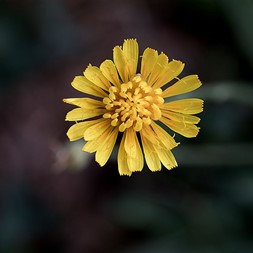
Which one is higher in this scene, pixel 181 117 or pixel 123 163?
pixel 181 117

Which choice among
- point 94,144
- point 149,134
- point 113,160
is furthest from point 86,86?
point 113,160

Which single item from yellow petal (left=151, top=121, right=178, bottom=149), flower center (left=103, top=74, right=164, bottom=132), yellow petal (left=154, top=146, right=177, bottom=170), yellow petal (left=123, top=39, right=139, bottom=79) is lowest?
yellow petal (left=154, top=146, right=177, bottom=170)

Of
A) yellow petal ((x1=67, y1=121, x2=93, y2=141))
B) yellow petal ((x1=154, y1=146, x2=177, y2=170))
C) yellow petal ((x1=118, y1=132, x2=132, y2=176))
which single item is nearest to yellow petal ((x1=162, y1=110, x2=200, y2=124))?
yellow petal ((x1=154, y1=146, x2=177, y2=170))

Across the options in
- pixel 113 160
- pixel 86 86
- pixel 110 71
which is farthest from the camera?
pixel 113 160

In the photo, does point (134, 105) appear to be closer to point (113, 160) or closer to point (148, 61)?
point (148, 61)

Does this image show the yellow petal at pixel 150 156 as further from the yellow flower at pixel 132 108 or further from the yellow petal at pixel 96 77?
the yellow petal at pixel 96 77

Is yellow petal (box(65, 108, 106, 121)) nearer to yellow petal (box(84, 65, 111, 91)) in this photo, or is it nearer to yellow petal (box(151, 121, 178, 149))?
yellow petal (box(84, 65, 111, 91))

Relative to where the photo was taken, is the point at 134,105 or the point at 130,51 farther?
the point at 134,105
